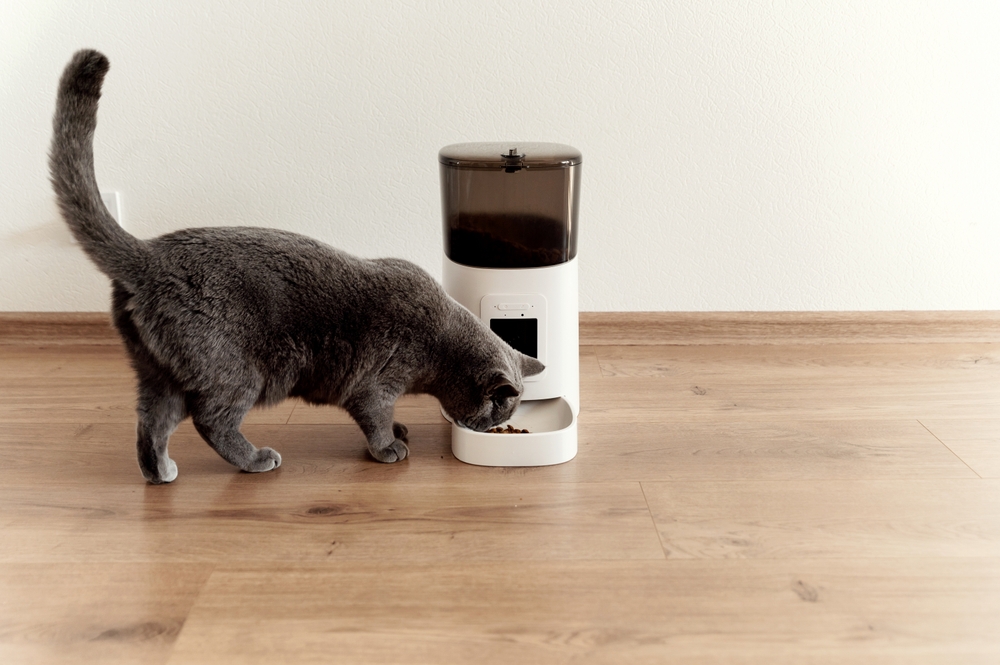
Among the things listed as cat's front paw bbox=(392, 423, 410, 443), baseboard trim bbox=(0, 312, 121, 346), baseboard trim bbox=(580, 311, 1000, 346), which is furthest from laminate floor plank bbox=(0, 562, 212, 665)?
baseboard trim bbox=(580, 311, 1000, 346)

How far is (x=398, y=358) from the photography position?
1491 mm

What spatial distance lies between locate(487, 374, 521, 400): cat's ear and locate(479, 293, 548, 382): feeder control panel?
13 cm

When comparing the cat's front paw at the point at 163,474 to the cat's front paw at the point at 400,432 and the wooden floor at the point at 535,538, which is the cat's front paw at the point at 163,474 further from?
the cat's front paw at the point at 400,432

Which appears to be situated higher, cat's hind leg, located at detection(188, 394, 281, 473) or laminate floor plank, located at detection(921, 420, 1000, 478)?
cat's hind leg, located at detection(188, 394, 281, 473)

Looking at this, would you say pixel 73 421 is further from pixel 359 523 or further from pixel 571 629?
pixel 571 629

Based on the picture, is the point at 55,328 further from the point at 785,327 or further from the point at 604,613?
the point at 785,327

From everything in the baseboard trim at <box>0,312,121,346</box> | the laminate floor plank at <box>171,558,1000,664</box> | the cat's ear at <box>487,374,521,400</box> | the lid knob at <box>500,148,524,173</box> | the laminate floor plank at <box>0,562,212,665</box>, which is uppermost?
the lid knob at <box>500,148,524,173</box>

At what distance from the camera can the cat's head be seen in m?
1.49

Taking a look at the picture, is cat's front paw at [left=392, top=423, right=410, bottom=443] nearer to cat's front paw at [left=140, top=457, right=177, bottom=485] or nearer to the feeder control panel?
the feeder control panel

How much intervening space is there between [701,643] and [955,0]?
158cm

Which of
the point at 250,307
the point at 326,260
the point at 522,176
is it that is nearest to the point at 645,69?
the point at 522,176

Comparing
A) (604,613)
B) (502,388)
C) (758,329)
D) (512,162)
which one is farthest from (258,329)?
(758,329)

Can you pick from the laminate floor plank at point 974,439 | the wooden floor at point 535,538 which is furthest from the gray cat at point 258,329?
the laminate floor plank at point 974,439

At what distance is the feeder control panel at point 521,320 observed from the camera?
5.30ft
